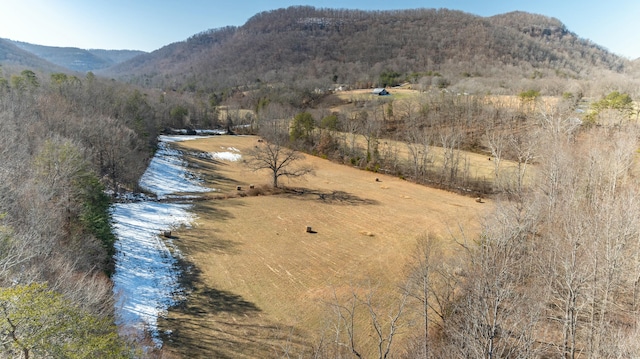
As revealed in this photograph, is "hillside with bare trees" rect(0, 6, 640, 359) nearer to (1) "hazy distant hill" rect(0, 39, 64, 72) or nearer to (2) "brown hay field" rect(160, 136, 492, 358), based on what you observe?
(2) "brown hay field" rect(160, 136, 492, 358)

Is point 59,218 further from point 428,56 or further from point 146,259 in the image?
point 428,56

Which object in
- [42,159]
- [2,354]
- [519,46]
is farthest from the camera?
[519,46]

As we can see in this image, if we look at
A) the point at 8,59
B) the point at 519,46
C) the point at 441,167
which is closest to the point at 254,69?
the point at 8,59

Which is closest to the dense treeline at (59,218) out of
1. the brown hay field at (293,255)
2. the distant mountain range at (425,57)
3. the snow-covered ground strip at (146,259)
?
the snow-covered ground strip at (146,259)

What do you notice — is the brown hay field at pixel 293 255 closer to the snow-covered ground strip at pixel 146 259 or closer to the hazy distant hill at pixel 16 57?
the snow-covered ground strip at pixel 146 259

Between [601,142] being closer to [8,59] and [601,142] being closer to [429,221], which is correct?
[429,221]

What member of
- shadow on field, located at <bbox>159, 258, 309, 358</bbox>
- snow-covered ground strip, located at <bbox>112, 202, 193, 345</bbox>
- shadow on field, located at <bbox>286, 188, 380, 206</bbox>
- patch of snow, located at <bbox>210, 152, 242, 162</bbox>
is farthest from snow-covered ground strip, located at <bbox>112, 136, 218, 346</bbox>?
patch of snow, located at <bbox>210, 152, 242, 162</bbox>

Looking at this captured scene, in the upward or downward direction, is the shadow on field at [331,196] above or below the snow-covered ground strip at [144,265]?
above
